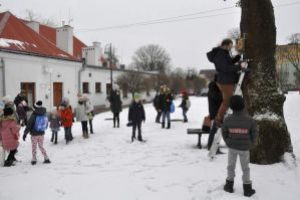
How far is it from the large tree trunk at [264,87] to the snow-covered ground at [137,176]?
14.4 inches

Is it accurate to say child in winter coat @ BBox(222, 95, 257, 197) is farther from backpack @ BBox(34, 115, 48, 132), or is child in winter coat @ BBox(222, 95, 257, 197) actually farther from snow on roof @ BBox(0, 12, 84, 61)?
snow on roof @ BBox(0, 12, 84, 61)

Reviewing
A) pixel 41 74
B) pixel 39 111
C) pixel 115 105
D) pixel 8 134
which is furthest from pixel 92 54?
pixel 8 134

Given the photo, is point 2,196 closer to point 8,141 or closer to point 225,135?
point 8,141

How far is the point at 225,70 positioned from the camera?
6.79 m

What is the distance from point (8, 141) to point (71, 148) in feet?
8.25

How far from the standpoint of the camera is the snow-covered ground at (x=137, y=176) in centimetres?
570

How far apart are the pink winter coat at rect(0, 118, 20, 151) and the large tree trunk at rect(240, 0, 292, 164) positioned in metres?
5.56

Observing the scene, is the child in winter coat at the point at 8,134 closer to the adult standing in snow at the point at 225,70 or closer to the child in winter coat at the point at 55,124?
the child in winter coat at the point at 55,124

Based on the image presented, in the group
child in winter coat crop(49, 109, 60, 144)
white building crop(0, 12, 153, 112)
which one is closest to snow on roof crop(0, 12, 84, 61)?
white building crop(0, 12, 153, 112)

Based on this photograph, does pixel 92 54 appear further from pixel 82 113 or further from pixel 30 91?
pixel 82 113

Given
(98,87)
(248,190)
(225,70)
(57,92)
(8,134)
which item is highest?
(225,70)

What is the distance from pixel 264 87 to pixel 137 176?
302 cm

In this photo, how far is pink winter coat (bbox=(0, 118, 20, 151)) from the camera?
27.8ft

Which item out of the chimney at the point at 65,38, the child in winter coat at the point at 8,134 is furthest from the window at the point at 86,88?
the child in winter coat at the point at 8,134
